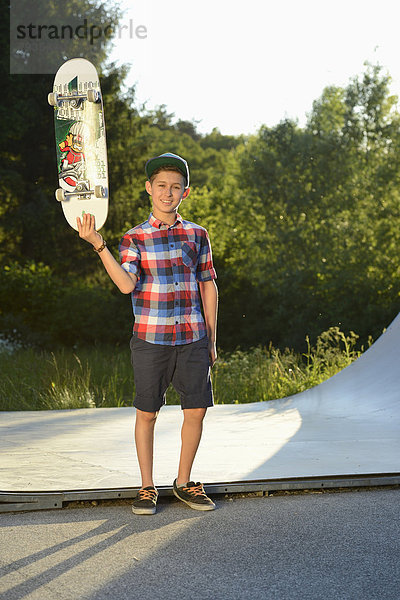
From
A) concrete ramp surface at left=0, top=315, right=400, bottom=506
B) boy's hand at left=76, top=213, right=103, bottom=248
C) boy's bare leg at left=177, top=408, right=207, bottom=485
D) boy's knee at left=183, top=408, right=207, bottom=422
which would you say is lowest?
concrete ramp surface at left=0, top=315, right=400, bottom=506

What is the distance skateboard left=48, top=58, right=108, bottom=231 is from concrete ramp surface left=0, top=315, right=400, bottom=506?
57.5 inches

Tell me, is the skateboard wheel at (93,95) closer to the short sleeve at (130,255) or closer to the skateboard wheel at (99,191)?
the skateboard wheel at (99,191)

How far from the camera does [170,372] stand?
13.2 ft

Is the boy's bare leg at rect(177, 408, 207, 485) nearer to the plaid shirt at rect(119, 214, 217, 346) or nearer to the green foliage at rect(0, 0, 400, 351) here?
the plaid shirt at rect(119, 214, 217, 346)

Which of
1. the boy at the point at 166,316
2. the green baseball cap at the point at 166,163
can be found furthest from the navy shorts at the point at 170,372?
the green baseball cap at the point at 166,163

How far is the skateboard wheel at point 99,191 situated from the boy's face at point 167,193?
0.24 meters

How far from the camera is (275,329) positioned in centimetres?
2006

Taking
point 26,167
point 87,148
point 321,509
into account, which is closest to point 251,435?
point 321,509

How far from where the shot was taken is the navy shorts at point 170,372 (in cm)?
396

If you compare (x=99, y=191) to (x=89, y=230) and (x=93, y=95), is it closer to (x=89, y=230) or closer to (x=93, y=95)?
(x=89, y=230)

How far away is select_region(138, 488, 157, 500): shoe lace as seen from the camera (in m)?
4.02

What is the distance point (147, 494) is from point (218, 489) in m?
0.46

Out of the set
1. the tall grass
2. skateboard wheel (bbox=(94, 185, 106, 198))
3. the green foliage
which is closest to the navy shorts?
skateboard wheel (bbox=(94, 185, 106, 198))

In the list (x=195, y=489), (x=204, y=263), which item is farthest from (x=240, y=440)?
(x=204, y=263)
